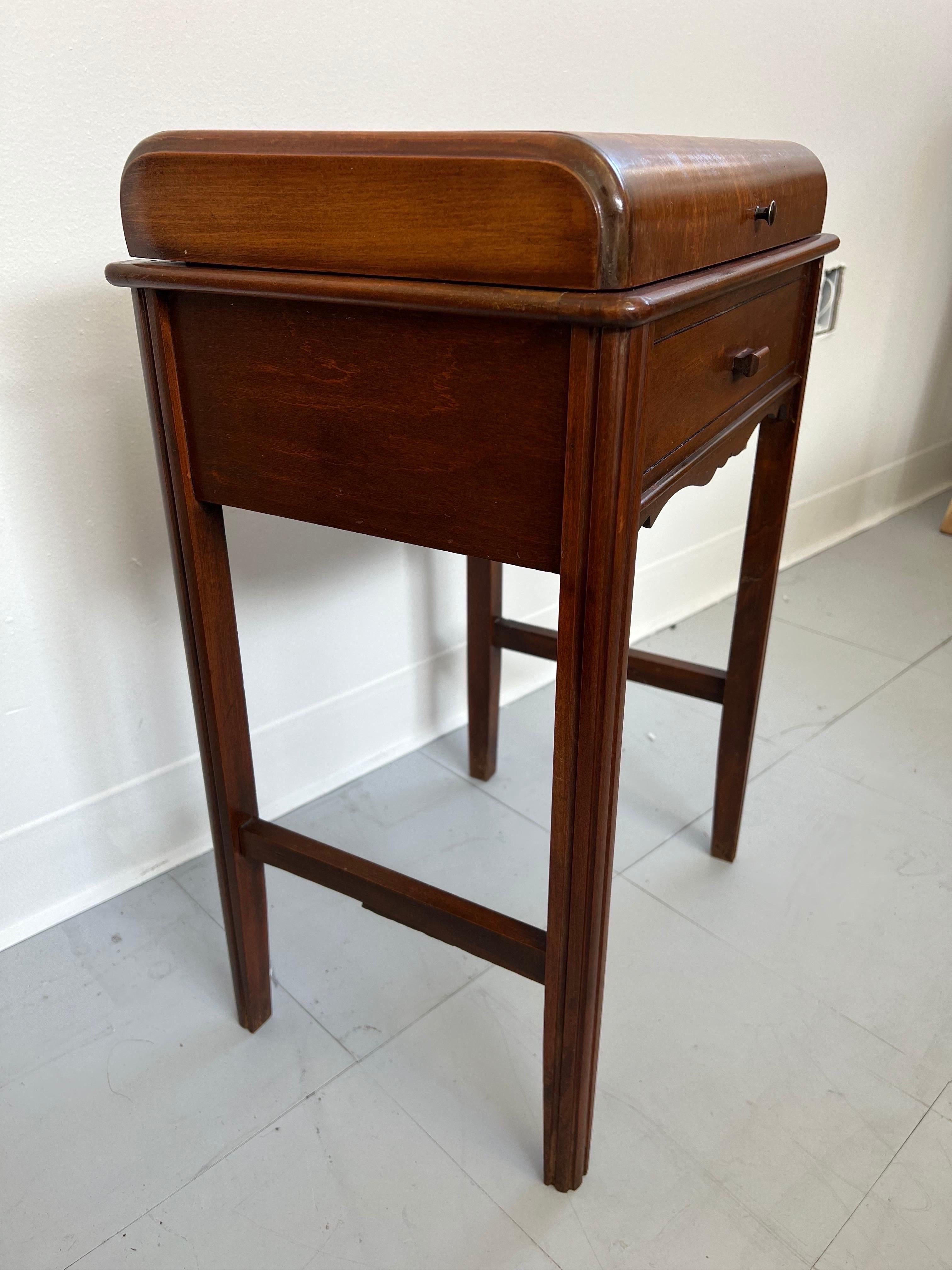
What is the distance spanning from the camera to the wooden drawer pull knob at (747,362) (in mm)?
781

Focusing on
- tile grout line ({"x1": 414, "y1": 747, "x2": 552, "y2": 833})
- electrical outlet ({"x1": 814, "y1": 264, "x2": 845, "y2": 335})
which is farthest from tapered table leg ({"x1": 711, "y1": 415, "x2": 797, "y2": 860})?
electrical outlet ({"x1": 814, "y1": 264, "x2": 845, "y2": 335})

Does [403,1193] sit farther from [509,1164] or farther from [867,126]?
[867,126]

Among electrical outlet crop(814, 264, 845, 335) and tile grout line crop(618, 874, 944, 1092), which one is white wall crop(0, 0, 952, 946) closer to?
electrical outlet crop(814, 264, 845, 335)

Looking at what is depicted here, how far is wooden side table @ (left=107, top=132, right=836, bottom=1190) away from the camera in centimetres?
57

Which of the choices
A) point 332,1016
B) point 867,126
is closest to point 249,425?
point 332,1016

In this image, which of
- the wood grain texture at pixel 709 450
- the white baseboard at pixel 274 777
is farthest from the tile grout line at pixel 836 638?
the wood grain texture at pixel 709 450

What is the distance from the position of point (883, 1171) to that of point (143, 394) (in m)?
1.15

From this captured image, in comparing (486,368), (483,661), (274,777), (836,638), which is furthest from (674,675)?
(836,638)

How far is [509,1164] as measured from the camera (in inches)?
36.0

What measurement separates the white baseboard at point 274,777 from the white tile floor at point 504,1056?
0.04m

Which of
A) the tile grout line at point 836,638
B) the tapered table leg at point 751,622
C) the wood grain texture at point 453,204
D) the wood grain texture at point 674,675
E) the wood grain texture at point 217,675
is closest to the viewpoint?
the wood grain texture at point 453,204

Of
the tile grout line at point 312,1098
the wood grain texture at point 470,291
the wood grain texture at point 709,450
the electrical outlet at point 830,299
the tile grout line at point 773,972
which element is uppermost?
the wood grain texture at point 470,291

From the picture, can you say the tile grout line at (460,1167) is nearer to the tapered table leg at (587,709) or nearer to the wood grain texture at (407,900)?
the tapered table leg at (587,709)

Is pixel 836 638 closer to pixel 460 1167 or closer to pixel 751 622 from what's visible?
pixel 751 622
